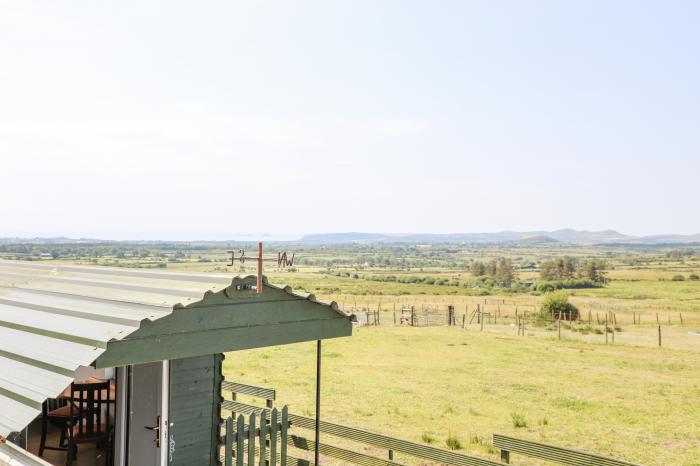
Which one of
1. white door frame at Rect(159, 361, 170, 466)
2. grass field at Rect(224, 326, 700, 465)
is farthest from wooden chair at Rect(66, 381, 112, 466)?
grass field at Rect(224, 326, 700, 465)

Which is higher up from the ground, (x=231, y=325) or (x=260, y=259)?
(x=260, y=259)

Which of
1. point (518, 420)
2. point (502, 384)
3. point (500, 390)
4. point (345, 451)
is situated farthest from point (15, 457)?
point (502, 384)

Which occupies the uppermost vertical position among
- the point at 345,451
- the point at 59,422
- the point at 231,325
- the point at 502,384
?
the point at 231,325

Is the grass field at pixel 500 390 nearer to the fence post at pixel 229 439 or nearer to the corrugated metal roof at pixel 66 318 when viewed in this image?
the fence post at pixel 229 439

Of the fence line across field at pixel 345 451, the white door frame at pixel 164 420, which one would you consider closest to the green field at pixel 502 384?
the white door frame at pixel 164 420

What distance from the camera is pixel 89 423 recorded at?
8539mm

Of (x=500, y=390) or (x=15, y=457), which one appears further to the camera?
(x=500, y=390)

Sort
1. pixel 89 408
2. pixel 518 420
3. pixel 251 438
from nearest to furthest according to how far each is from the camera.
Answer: pixel 251 438 → pixel 89 408 → pixel 518 420

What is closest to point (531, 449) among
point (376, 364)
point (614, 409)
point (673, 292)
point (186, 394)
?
point (186, 394)

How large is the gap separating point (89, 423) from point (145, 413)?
1353 millimetres

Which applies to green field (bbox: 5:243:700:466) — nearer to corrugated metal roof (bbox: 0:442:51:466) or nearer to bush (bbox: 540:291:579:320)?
corrugated metal roof (bbox: 0:442:51:466)

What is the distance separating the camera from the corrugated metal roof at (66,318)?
5.95 meters

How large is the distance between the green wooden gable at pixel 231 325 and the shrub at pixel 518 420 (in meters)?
10.3

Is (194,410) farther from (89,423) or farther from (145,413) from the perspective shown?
(89,423)
